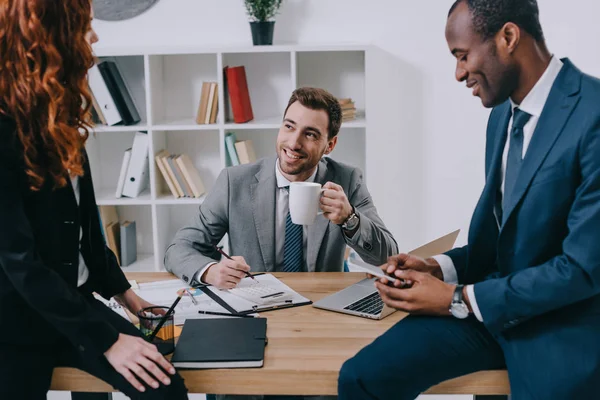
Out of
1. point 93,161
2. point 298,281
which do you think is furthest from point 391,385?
point 93,161

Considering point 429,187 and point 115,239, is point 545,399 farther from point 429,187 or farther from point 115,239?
point 115,239

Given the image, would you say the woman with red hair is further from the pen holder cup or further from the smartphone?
the smartphone

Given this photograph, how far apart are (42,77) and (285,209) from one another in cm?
109

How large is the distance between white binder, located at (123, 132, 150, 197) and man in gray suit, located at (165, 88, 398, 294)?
1501mm

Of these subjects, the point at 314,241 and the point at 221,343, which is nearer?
the point at 221,343

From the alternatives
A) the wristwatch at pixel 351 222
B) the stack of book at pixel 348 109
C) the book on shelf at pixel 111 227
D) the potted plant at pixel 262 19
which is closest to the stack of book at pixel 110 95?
the book on shelf at pixel 111 227

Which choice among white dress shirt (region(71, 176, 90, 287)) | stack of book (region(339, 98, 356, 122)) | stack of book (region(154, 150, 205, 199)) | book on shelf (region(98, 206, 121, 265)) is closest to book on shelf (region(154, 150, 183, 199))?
stack of book (region(154, 150, 205, 199))

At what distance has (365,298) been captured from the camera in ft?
5.90

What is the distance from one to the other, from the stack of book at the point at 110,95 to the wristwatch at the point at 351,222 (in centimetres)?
199

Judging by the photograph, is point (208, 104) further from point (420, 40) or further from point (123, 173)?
point (420, 40)

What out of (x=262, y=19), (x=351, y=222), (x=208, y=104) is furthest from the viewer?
(x=208, y=104)

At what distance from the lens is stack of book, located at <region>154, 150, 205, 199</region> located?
12.3ft

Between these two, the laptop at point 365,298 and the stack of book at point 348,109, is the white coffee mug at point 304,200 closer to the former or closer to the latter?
the laptop at point 365,298

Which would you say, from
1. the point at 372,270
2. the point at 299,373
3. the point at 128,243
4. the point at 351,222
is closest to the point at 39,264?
the point at 299,373
